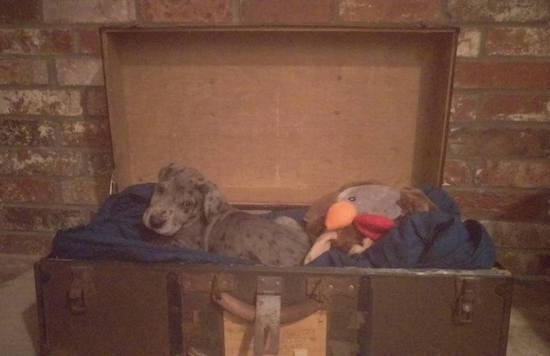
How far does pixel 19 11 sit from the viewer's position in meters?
1.10

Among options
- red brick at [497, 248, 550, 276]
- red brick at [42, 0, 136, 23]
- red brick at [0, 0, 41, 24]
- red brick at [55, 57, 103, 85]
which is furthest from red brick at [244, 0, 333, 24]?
red brick at [497, 248, 550, 276]

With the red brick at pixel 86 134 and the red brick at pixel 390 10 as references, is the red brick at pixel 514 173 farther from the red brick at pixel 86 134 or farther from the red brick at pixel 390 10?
the red brick at pixel 86 134

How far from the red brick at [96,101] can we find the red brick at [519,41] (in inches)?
36.0

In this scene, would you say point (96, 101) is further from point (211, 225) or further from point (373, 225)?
point (373, 225)

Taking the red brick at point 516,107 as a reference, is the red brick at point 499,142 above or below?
below

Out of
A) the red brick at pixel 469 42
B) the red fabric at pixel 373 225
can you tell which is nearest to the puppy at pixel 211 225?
the red fabric at pixel 373 225

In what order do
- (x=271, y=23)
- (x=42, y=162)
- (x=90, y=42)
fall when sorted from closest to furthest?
(x=271, y=23)
(x=90, y=42)
(x=42, y=162)

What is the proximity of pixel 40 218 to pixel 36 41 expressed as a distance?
0.46 meters

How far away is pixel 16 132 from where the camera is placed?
46.7 inches

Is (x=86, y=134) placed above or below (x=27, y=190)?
above

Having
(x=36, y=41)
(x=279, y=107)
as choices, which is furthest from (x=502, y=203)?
(x=36, y=41)

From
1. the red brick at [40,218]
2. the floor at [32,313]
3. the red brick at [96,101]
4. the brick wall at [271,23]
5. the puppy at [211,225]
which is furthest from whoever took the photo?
the red brick at [40,218]

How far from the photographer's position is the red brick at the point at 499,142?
1090 mm

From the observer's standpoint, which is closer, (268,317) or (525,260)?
(268,317)
